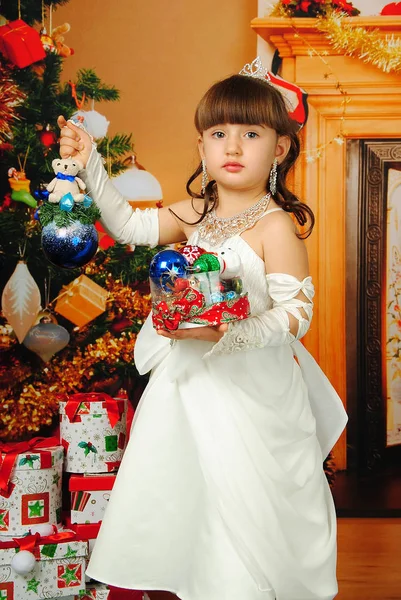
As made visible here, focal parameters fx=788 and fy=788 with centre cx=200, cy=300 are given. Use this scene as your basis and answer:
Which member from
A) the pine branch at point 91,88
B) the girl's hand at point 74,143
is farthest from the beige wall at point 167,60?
the girl's hand at point 74,143

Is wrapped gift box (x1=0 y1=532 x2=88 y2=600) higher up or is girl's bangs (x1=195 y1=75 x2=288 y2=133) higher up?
girl's bangs (x1=195 y1=75 x2=288 y2=133)

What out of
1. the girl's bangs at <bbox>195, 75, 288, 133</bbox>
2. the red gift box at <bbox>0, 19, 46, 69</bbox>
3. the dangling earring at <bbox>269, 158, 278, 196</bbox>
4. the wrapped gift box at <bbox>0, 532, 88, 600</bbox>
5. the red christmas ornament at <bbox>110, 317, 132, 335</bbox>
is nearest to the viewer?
the girl's bangs at <bbox>195, 75, 288, 133</bbox>

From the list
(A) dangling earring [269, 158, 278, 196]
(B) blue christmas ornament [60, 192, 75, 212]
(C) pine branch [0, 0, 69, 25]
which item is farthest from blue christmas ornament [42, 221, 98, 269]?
(C) pine branch [0, 0, 69, 25]

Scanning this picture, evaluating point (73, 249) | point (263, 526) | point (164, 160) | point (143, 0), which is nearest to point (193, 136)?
point (164, 160)

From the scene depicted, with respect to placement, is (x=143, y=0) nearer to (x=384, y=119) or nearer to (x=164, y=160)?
(x=164, y=160)

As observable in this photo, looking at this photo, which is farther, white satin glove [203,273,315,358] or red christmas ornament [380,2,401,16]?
red christmas ornament [380,2,401,16]

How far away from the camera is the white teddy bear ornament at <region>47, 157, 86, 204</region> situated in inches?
67.9

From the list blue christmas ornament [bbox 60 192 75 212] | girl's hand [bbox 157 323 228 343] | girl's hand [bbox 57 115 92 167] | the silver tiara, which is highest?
the silver tiara

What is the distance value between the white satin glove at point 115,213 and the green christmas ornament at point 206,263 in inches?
16.7

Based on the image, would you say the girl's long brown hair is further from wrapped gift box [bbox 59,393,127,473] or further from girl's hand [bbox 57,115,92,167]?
wrapped gift box [bbox 59,393,127,473]

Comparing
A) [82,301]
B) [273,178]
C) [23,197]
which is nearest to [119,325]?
[82,301]

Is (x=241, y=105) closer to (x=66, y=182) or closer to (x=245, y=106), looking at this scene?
(x=245, y=106)

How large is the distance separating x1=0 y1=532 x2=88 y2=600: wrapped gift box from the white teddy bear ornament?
0.95 m

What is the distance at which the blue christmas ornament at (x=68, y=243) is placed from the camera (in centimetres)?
167
